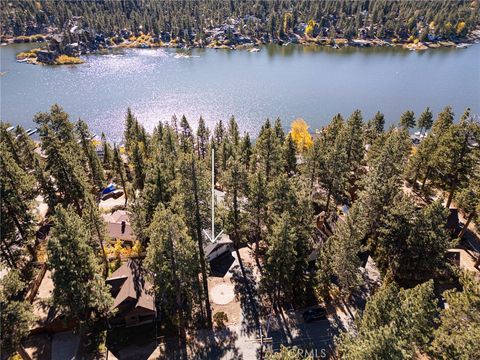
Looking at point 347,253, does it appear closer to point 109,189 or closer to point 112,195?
point 112,195

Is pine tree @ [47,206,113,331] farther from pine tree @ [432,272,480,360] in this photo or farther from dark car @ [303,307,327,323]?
pine tree @ [432,272,480,360]

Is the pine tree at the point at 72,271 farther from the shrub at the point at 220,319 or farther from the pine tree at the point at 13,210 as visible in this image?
the pine tree at the point at 13,210

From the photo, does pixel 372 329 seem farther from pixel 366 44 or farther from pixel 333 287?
pixel 366 44

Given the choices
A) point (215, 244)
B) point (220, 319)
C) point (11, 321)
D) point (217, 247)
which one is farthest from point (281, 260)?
point (11, 321)

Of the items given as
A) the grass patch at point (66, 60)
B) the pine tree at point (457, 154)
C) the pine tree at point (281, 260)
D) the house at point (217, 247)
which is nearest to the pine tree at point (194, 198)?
the house at point (217, 247)

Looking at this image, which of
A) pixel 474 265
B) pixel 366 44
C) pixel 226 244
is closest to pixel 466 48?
pixel 366 44

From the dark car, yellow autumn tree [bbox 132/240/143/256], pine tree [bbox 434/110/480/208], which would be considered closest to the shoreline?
pine tree [bbox 434/110/480/208]
